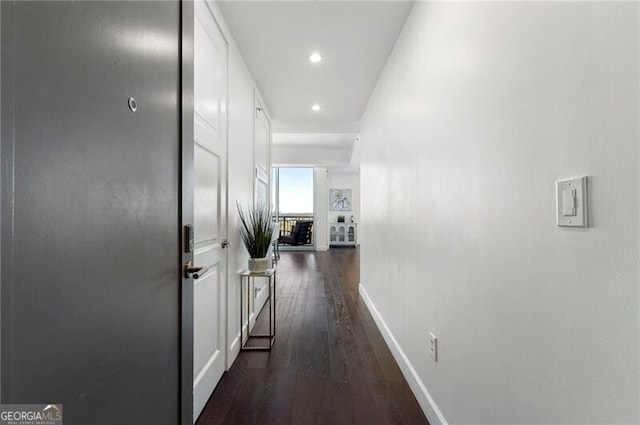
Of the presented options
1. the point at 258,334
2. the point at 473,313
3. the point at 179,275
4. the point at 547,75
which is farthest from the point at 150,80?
the point at 258,334

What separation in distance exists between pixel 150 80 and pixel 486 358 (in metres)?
1.49

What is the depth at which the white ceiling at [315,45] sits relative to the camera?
6.09 feet

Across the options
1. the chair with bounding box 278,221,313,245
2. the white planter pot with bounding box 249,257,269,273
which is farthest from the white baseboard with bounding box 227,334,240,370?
the chair with bounding box 278,221,313,245

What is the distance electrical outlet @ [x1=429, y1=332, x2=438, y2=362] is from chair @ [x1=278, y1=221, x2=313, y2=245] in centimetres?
650

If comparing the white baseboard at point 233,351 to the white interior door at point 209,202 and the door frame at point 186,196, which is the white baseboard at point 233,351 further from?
the door frame at point 186,196

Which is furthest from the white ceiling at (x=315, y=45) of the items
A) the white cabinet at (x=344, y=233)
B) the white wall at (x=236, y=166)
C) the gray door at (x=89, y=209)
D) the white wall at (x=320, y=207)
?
the white cabinet at (x=344, y=233)

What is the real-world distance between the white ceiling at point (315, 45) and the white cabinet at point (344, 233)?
583 cm

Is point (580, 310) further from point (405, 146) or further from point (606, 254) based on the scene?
point (405, 146)

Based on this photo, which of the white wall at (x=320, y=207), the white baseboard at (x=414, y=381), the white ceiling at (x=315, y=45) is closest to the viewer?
the white baseboard at (x=414, y=381)

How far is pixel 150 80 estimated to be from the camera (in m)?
0.84

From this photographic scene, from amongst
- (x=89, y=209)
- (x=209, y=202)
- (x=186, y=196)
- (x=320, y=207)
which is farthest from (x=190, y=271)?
(x=320, y=207)

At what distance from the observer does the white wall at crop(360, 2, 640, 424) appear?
60 centimetres

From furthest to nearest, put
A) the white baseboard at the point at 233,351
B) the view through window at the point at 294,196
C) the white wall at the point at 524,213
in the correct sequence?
the view through window at the point at 294,196 → the white baseboard at the point at 233,351 → the white wall at the point at 524,213

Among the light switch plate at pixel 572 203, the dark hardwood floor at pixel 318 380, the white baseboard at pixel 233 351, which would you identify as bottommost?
the dark hardwood floor at pixel 318 380
